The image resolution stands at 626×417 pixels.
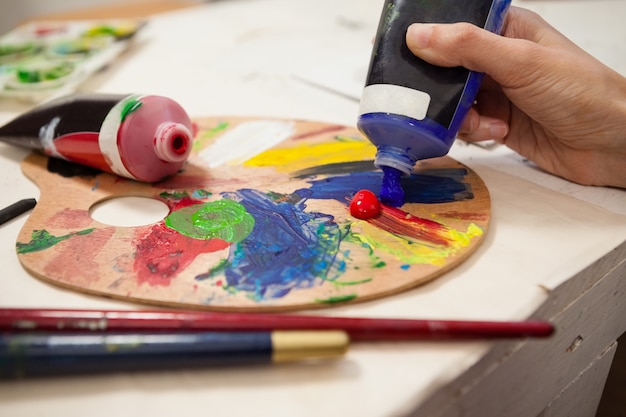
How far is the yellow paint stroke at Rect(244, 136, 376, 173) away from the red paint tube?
0.11 metres

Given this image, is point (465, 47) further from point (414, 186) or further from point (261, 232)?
point (261, 232)

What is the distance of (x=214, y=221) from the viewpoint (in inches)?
23.9

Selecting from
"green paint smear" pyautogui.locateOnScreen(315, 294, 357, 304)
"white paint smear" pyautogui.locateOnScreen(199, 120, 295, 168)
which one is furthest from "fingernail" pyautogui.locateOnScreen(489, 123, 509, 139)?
"green paint smear" pyautogui.locateOnScreen(315, 294, 357, 304)

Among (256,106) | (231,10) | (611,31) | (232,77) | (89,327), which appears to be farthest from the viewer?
(231,10)

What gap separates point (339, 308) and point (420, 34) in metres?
0.29

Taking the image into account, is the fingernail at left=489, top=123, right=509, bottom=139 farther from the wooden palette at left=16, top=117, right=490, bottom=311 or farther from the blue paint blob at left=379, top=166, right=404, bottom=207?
the blue paint blob at left=379, top=166, right=404, bottom=207

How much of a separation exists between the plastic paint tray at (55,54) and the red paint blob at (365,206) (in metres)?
0.67

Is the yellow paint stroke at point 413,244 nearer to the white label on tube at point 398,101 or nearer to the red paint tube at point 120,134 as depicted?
the white label on tube at point 398,101

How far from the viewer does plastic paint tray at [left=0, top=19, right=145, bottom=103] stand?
1.02m

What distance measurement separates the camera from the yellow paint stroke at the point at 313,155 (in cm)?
73

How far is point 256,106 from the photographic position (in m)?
0.95

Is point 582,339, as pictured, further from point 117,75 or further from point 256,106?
point 117,75

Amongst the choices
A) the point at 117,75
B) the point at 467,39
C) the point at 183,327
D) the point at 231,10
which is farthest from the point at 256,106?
the point at 231,10

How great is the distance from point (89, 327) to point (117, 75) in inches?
31.7
